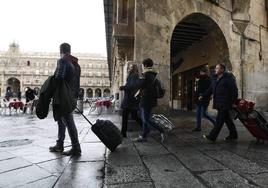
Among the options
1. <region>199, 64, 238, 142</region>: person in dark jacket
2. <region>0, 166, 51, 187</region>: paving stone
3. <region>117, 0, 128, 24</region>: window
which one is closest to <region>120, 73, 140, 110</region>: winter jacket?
Answer: <region>199, 64, 238, 142</region>: person in dark jacket

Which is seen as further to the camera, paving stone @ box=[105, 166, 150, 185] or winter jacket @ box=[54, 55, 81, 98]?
winter jacket @ box=[54, 55, 81, 98]

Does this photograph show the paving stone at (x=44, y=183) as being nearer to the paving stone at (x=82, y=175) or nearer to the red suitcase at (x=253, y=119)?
the paving stone at (x=82, y=175)

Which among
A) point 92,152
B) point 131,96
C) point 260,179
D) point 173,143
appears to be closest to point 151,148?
point 173,143

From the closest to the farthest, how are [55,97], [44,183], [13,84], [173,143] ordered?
[44,183]
[55,97]
[173,143]
[13,84]

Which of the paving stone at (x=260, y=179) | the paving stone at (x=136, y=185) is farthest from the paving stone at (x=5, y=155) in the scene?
the paving stone at (x=260, y=179)

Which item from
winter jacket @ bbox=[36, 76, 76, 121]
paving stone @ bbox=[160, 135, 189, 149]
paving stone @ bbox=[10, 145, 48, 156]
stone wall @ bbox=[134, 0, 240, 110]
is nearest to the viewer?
winter jacket @ bbox=[36, 76, 76, 121]

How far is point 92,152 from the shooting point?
5.21 metres

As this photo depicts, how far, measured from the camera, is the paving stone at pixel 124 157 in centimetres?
435

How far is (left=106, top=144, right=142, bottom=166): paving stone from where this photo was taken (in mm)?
4348

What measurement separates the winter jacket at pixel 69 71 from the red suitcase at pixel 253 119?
3.17 meters

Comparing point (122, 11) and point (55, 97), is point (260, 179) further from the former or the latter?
point (122, 11)

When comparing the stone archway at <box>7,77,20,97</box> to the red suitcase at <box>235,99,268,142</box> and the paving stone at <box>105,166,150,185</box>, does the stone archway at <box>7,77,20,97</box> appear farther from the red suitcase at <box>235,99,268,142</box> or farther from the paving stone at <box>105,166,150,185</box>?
the paving stone at <box>105,166,150,185</box>

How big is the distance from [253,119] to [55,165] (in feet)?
12.3

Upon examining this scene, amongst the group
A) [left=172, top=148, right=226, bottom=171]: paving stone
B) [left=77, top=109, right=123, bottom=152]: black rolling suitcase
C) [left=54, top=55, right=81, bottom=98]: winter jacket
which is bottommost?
[left=172, top=148, right=226, bottom=171]: paving stone
